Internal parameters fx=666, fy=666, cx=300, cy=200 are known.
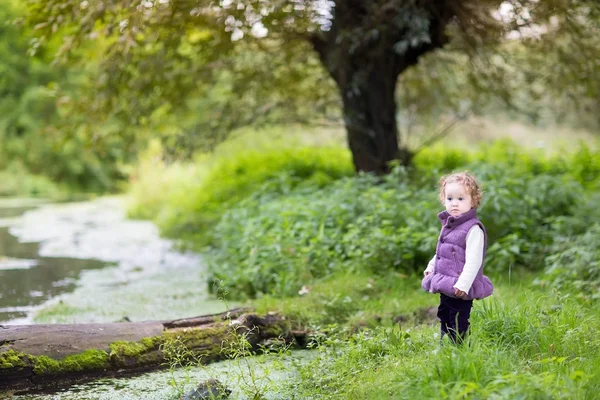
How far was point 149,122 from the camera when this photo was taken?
34.9ft

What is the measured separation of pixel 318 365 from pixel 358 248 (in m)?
2.71

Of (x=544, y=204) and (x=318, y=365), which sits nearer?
(x=318, y=365)

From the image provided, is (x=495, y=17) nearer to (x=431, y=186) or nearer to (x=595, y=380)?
(x=431, y=186)

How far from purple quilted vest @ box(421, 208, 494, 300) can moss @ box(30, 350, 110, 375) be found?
2.22 m

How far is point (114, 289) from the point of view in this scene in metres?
7.80

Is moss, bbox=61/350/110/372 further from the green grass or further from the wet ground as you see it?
the wet ground

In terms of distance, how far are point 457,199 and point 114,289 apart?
5.11 metres

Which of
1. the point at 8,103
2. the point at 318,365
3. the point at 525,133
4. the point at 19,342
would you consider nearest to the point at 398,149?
the point at 318,365

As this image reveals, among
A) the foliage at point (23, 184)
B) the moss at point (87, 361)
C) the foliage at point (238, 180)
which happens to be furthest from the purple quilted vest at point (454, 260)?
the foliage at point (23, 184)

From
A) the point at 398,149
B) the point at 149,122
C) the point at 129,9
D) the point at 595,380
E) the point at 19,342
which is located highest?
the point at 129,9

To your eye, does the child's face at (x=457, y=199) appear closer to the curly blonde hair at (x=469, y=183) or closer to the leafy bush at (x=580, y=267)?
the curly blonde hair at (x=469, y=183)

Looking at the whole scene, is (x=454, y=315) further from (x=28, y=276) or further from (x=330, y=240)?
(x=28, y=276)

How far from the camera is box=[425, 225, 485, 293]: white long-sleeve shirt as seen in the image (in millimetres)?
3689

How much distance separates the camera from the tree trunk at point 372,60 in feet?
27.1
